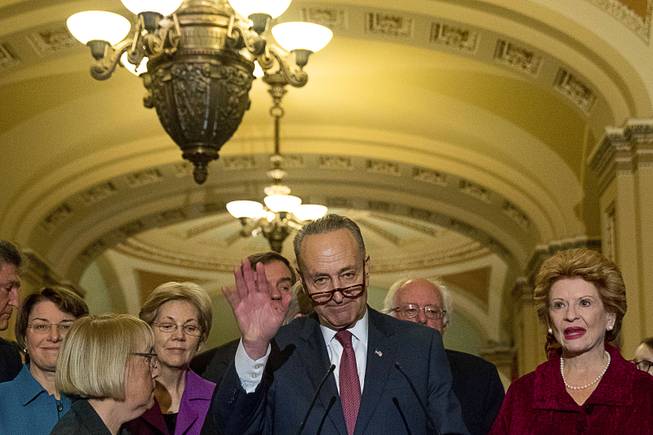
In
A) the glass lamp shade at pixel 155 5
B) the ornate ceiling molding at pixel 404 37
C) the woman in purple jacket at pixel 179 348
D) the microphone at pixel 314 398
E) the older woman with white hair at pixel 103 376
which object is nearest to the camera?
the microphone at pixel 314 398

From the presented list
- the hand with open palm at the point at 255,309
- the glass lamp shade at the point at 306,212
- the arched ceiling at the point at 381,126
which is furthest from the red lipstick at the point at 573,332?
the glass lamp shade at the point at 306,212

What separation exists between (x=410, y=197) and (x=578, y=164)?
336 centimetres

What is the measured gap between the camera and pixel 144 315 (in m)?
4.63

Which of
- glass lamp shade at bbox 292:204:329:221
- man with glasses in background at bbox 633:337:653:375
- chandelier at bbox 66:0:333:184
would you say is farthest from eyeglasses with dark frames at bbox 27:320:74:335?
glass lamp shade at bbox 292:204:329:221

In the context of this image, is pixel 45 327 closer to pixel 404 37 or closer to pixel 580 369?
pixel 580 369

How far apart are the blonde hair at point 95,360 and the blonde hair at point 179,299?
3.14ft

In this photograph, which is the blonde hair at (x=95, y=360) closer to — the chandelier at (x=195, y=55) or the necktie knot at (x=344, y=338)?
the necktie knot at (x=344, y=338)

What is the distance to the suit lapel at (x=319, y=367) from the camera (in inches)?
130

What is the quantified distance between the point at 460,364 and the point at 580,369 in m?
1.02

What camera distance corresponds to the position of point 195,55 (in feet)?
25.9

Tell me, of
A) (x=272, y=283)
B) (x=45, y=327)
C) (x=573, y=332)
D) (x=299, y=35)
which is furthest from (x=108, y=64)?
(x=573, y=332)

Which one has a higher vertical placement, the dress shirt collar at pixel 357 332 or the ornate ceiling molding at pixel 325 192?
the ornate ceiling molding at pixel 325 192

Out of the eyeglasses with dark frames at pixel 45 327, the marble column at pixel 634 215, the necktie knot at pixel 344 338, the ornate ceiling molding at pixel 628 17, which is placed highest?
the ornate ceiling molding at pixel 628 17

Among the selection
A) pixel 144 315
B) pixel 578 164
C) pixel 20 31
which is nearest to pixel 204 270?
pixel 578 164
